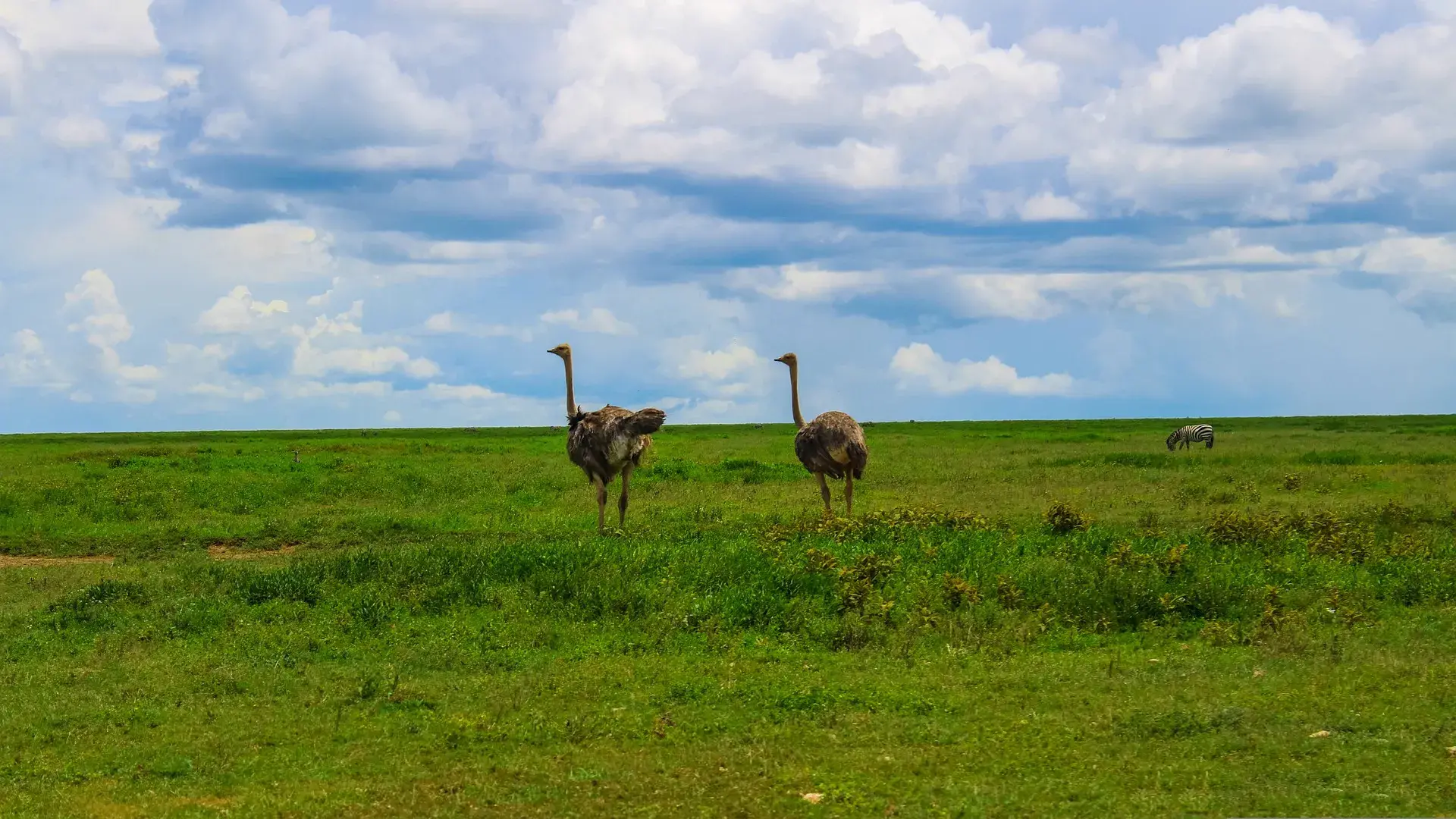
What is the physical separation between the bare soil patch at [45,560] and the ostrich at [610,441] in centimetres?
608

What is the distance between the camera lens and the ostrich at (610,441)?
56.3 feet

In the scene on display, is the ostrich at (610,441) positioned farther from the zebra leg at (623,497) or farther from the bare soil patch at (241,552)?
the bare soil patch at (241,552)

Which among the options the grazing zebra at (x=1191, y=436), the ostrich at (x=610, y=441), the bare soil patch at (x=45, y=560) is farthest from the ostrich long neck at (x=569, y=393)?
the grazing zebra at (x=1191, y=436)

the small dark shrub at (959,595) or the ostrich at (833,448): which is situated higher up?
the ostrich at (833,448)

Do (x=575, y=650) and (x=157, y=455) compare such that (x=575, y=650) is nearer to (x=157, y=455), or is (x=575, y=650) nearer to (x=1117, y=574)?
(x=1117, y=574)

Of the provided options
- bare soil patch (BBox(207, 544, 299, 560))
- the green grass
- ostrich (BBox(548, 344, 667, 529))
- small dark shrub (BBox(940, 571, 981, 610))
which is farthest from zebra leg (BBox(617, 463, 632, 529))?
small dark shrub (BBox(940, 571, 981, 610))

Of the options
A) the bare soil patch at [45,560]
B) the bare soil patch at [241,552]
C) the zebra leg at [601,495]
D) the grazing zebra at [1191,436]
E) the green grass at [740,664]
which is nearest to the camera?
the green grass at [740,664]

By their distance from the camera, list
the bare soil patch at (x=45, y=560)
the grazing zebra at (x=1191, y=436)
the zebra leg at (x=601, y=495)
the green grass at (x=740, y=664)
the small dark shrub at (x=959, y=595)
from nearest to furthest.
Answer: the green grass at (x=740, y=664)
the small dark shrub at (x=959, y=595)
the bare soil patch at (x=45, y=560)
the zebra leg at (x=601, y=495)
the grazing zebra at (x=1191, y=436)

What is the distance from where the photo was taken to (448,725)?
28.1 feet

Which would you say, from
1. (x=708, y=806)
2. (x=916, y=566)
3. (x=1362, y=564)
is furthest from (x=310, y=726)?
(x=1362, y=564)

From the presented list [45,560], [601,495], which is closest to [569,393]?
[601,495]

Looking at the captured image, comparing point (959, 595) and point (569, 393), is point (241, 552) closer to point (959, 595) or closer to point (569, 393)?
point (569, 393)

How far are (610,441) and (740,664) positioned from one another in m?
7.66

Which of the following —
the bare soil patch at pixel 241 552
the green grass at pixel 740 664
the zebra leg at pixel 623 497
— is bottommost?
the green grass at pixel 740 664
